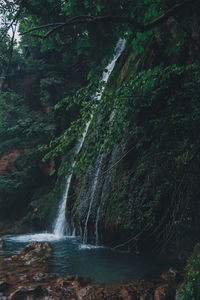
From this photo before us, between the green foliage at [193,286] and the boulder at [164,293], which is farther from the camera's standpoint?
the boulder at [164,293]

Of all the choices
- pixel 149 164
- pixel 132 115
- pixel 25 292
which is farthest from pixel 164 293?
pixel 132 115

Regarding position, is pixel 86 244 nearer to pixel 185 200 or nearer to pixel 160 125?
pixel 185 200

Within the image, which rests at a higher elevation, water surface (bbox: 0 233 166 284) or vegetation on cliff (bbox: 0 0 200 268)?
vegetation on cliff (bbox: 0 0 200 268)

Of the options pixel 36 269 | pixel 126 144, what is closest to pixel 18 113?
pixel 126 144

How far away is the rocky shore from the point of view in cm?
350

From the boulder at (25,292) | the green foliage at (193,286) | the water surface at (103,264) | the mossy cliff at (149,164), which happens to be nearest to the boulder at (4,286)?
the boulder at (25,292)

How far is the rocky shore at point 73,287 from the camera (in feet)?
11.5

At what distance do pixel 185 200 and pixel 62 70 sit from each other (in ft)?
45.2

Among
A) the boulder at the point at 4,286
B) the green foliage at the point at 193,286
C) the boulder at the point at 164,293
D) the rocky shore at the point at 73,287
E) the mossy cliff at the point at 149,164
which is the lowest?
the boulder at the point at 4,286

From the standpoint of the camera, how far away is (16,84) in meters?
16.4

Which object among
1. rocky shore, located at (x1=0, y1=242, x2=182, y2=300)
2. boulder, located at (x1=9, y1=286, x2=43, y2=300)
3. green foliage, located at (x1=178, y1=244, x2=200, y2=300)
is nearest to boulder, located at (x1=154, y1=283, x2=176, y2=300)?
rocky shore, located at (x1=0, y1=242, x2=182, y2=300)

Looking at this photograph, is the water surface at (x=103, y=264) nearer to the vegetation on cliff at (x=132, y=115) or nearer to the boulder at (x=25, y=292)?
the vegetation on cliff at (x=132, y=115)

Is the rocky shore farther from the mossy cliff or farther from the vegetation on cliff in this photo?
the vegetation on cliff

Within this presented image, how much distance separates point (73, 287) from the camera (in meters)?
3.90
